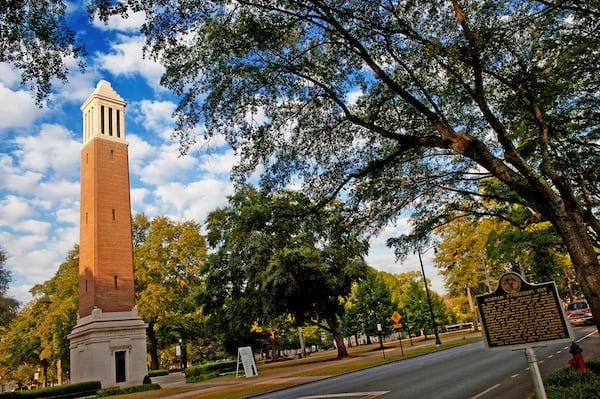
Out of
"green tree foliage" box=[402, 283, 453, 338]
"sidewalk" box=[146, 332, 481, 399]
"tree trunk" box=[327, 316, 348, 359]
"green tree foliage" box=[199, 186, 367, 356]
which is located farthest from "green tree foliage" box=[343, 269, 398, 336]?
"sidewalk" box=[146, 332, 481, 399]

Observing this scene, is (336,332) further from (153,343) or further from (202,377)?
(153,343)

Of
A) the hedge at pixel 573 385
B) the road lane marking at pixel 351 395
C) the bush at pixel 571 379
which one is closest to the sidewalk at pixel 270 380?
the road lane marking at pixel 351 395

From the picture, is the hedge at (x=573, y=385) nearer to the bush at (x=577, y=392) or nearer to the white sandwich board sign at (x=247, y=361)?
the bush at (x=577, y=392)

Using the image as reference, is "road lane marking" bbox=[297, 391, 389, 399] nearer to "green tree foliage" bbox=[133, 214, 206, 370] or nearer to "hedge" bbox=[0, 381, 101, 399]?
"hedge" bbox=[0, 381, 101, 399]

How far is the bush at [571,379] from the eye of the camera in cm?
926

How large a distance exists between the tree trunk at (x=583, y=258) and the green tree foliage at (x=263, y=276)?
19327 mm

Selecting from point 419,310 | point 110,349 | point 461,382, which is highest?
point 110,349

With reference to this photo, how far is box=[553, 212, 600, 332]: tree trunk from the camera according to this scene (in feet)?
27.1

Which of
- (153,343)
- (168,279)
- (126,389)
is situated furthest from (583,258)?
(153,343)

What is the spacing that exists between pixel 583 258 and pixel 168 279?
42334 mm

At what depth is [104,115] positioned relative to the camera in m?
43.7

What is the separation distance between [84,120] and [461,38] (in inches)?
1677

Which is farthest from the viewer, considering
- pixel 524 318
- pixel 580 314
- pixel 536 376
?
pixel 580 314

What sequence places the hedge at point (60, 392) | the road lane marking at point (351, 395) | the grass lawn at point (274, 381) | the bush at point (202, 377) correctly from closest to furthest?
the road lane marking at point (351, 395) → the grass lawn at point (274, 381) → the hedge at point (60, 392) → the bush at point (202, 377)
